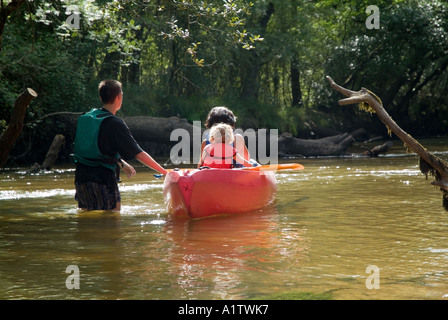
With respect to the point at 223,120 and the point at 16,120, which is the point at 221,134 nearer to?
the point at 223,120

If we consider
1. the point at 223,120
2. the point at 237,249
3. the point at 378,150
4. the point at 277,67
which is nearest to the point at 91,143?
the point at 223,120

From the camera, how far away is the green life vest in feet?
21.1

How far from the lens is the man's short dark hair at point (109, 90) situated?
21.0ft

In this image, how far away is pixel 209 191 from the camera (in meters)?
6.92

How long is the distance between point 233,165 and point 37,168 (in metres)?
6.92

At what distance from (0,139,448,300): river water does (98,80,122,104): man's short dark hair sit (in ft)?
4.14

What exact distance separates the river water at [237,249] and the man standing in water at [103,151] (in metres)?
0.30

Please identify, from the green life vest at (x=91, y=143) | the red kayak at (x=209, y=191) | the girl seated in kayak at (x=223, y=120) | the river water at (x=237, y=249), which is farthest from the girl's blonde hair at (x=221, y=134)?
the green life vest at (x=91, y=143)

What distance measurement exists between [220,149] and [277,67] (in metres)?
19.9

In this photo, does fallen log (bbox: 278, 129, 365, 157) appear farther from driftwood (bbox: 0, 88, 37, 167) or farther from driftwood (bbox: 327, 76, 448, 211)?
driftwood (bbox: 327, 76, 448, 211)

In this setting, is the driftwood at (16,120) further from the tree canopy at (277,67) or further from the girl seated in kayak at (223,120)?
the tree canopy at (277,67)

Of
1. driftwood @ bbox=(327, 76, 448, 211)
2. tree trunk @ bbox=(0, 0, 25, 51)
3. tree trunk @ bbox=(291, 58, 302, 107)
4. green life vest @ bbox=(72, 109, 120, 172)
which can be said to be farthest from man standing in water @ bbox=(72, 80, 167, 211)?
tree trunk @ bbox=(291, 58, 302, 107)

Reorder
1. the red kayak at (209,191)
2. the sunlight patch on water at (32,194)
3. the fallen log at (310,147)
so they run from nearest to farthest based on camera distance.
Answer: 1. the red kayak at (209,191)
2. the sunlight patch on water at (32,194)
3. the fallen log at (310,147)
